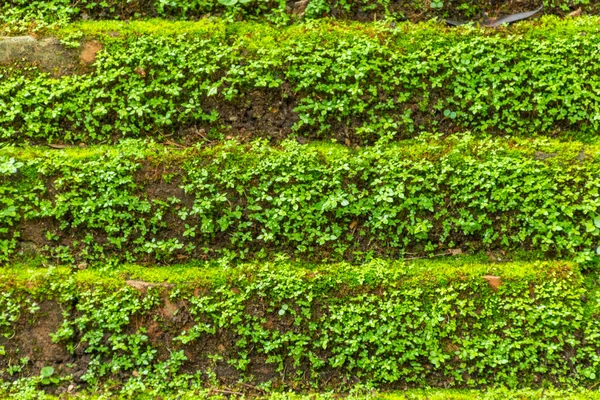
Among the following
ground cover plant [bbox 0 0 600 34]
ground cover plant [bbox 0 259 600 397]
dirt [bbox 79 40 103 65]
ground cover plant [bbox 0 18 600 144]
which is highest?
ground cover plant [bbox 0 0 600 34]

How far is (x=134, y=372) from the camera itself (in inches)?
Answer: 177

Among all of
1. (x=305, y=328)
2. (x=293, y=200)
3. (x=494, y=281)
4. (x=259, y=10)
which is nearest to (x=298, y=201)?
(x=293, y=200)

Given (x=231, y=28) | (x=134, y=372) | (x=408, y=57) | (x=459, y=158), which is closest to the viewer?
(x=134, y=372)

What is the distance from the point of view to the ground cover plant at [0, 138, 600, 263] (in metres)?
4.82

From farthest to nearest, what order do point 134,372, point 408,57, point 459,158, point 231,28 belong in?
point 231,28 → point 408,57 → point 459,158 → point 134,372

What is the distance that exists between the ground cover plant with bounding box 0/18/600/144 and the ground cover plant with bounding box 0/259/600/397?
1.49 meters

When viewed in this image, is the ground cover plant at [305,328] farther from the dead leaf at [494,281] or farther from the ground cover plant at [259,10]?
the ground cover plant at [259,10]

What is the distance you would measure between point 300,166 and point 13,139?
2981mm

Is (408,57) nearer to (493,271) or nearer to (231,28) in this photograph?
(231,28)

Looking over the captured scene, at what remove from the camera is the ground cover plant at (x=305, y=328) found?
4387 mm

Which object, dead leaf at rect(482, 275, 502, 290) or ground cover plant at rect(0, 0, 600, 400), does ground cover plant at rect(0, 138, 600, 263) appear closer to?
ground cover plant at rect(0, 0, 600, 400)

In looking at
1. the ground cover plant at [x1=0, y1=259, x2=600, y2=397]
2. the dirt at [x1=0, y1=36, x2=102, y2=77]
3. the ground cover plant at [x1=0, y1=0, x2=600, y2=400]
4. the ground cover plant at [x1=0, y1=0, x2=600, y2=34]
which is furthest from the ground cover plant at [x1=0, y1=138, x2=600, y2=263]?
the ground cover plant at [x1=0, y1=0, x2=600, y2=34]

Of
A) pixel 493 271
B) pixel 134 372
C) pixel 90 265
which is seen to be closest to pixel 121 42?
pixel 90 265

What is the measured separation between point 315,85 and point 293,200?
4.20 ft
